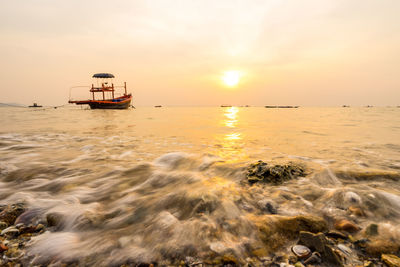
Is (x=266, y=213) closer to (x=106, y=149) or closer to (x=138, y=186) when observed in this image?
(x=138, y=186)

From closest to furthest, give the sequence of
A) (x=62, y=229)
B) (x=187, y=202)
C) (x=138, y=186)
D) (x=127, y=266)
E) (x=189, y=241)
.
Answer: (x=127, y=266)
(x=189, y=241)
(x=62, y=229)
(x=187, y=202)
(x=138, y=186)

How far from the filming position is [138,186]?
3.96 metres

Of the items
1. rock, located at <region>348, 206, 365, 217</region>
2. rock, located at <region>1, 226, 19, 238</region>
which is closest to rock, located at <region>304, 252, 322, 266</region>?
rock, located at <region>348, 206, 365, 217</region>

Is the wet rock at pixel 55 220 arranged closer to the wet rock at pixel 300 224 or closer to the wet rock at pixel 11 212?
the wet rock at pixel 11 212

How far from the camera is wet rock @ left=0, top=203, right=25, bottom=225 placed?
2678 millimetres

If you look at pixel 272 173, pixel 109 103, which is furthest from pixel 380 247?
pixel 109 103

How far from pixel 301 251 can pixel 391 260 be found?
0.81m

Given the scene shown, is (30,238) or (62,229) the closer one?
(30,238)

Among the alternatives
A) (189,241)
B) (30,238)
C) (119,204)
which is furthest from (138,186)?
(189,241)

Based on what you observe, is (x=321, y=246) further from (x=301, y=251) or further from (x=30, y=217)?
(x=30, y=217)

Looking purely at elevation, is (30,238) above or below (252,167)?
below

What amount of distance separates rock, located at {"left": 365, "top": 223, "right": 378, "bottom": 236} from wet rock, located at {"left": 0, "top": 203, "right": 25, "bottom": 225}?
15.3ft

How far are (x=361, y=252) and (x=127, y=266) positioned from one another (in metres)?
2.46

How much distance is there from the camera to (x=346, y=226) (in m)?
2.37
